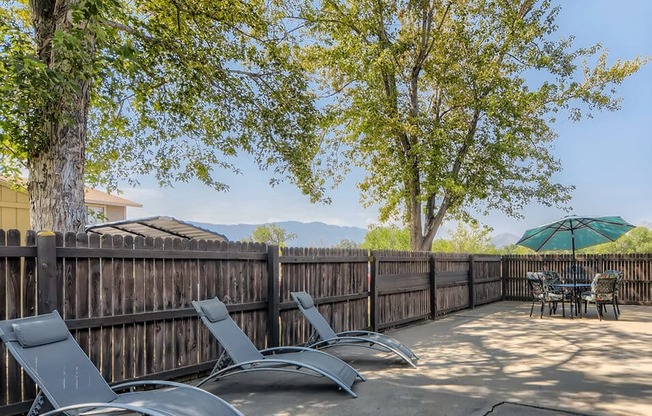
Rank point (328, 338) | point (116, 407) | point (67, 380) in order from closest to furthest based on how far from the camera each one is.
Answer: point (116, 407), point (67, 380), point (328, 338)

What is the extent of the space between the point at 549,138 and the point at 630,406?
53.6 ft

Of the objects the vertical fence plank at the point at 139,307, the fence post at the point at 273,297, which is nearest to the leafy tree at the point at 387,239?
the fence post at the point at 273,297

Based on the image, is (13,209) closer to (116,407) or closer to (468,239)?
(116,407)

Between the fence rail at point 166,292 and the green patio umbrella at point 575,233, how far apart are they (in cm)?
455

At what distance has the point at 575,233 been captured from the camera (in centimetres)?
1180

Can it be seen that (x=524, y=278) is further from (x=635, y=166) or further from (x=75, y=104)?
(x=635, y=166)

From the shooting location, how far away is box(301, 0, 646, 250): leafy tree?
15.4 metres

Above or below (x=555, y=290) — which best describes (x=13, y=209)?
above

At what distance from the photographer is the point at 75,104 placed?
23.3 ft

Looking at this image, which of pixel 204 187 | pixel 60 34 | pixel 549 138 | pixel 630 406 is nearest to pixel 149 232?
→ pixel 204 187

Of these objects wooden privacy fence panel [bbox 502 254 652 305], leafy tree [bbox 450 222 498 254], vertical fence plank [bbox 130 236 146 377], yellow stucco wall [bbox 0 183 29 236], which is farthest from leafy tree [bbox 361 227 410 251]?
vertical fence plank [bbox 130 236 146 377]

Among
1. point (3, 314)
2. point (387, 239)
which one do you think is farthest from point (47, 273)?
point (387, 239)

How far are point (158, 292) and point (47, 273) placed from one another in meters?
1.23

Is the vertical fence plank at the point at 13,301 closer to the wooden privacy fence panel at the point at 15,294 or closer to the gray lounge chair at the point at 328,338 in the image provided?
the wooden privacy fence panel at the point at 15,294
